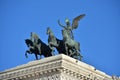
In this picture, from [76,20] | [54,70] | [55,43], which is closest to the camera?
[54,70]

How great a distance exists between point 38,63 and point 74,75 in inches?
106

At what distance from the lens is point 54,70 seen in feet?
106

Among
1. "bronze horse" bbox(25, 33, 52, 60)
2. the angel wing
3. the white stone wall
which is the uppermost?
the angel wing

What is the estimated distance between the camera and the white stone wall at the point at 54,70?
32250 millimetres

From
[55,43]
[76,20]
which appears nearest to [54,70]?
[55,43]

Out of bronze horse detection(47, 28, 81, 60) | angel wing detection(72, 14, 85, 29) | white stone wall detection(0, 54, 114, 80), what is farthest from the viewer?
angel wing detection(72, 14, 85, 29)

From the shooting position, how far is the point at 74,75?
33.0 meters

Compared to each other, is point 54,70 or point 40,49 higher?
point 40,49

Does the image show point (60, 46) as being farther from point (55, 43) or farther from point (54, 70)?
point (54, 70)

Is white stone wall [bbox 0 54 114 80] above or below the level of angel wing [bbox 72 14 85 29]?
below

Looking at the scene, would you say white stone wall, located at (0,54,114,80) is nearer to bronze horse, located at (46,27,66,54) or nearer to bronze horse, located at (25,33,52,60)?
bronze horse, located at (25,33,52,60)

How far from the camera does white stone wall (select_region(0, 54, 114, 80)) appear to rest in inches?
1270

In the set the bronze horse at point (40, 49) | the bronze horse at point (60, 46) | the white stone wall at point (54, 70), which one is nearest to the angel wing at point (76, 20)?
the bronze horse at point (60, 46)

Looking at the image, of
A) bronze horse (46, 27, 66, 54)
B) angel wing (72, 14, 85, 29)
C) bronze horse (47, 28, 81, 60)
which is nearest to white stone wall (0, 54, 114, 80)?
bronze horse (47, 28, 81, 60)
